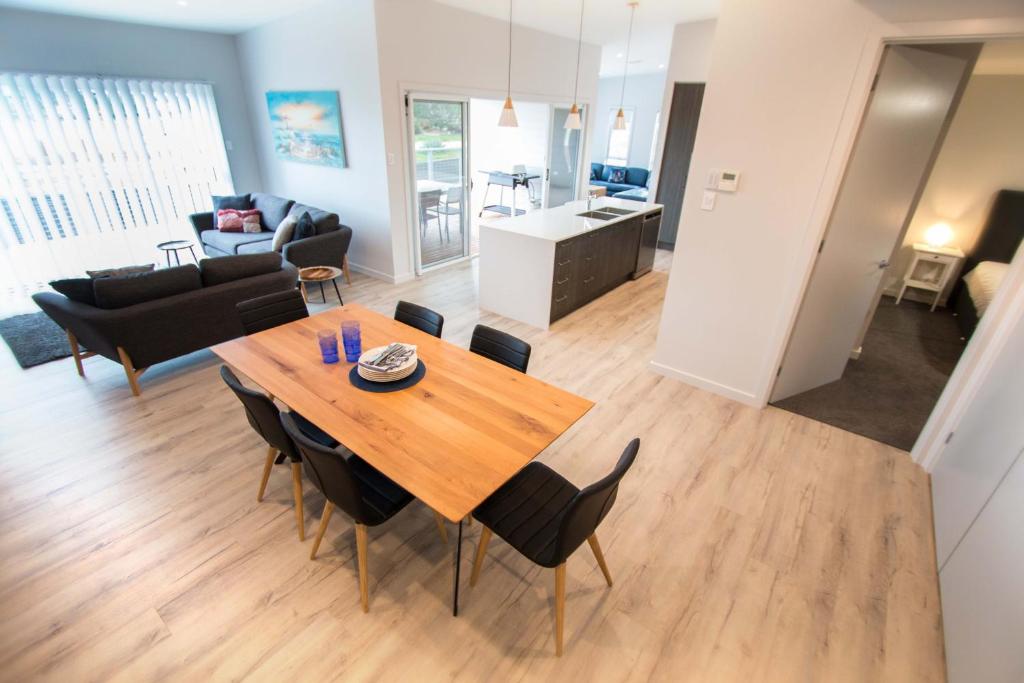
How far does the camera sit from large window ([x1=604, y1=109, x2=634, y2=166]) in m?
10.2

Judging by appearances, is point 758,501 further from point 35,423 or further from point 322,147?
point 322,147

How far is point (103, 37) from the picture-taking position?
A: 4844 millimetres

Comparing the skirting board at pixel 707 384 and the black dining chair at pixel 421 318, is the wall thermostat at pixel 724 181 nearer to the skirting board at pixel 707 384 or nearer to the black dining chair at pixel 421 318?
the skirting board at pixel 707 384

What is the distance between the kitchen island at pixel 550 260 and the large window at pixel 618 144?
6.09 metres

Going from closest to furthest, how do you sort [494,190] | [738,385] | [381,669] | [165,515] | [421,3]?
[381,669] < [165,515] < [738,385] < [421,3] < [494,190]

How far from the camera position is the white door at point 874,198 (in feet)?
8.05

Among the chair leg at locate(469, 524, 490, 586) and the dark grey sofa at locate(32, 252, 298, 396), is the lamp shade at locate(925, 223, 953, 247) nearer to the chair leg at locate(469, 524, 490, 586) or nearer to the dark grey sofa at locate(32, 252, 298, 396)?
the chair leg at locate(469, 524, 490, 586)

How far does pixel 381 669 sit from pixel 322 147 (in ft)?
17.4

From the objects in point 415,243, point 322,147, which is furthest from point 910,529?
point 322,147

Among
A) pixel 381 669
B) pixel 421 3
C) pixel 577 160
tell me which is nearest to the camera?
pixel 381 669

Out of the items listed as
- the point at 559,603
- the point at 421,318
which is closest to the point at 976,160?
the point at 421,318

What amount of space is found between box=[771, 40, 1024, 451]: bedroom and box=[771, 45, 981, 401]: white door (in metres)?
0.01

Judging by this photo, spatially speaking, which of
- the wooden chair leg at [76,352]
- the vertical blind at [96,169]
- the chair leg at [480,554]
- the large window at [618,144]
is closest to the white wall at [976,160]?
the chair leg at [480,554]

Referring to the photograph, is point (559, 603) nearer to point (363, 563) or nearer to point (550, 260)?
point (363, 563)
